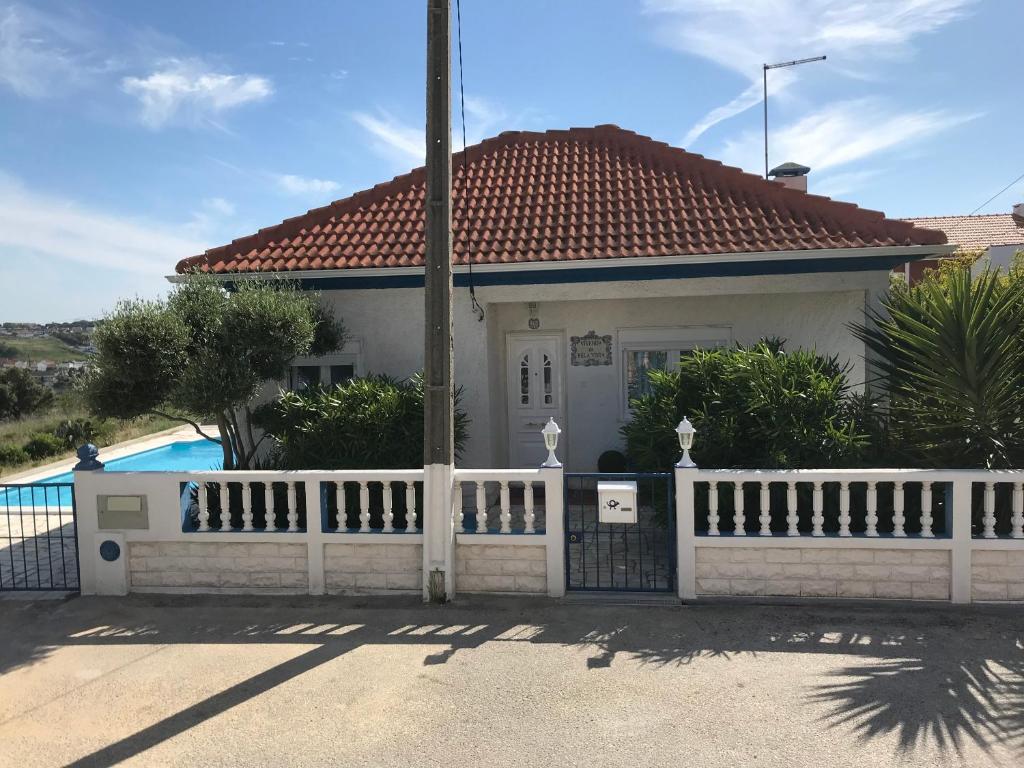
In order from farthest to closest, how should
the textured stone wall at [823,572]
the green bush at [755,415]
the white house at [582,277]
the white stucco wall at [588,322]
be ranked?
the white stucco wall at [588,322]
the white house at [582,277]
the green bush at [755,415]
the textured stone wall at [823,572]

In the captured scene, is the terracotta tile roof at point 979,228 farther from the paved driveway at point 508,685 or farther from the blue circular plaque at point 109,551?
the blue circular plaque at point 109,551

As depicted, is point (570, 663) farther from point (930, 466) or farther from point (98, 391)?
point (98, 391)

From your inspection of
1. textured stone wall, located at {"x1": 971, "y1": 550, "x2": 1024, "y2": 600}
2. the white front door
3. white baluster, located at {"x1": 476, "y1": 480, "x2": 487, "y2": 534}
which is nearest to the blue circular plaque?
white baluster, located at {"x1": 476, "y1": 480, "x2": 487, "y2": 534}

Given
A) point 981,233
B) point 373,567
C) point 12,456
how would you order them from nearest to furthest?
1. point 373,567
2. point 12,456
3. point 981,233

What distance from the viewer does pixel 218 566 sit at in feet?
21.1

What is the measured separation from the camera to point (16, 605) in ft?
20.7

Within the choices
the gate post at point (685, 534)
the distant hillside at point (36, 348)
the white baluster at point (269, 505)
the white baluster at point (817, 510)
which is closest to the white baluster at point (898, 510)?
the white baluster at point (817, 510)

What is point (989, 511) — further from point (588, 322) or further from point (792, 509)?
point (588, 322)

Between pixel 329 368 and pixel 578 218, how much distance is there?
412 centimetres

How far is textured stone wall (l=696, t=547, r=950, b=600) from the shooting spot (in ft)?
19.0

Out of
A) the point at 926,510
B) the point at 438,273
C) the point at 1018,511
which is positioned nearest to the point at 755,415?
the point at 926,510

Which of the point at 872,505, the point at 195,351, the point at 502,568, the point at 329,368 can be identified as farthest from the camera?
the point at 329,368

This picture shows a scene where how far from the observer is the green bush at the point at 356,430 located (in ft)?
24.5

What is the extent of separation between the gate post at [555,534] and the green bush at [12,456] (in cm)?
1446
